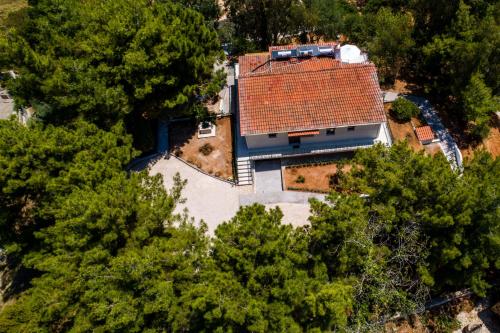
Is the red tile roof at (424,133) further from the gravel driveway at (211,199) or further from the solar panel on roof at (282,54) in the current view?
the solar panel on roof at (282,54)

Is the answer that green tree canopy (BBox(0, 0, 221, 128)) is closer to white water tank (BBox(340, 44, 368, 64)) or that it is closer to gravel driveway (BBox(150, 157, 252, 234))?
gravel driveway (BBox(150, 157, 252, 234))

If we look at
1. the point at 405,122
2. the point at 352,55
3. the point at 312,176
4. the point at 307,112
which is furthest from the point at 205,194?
the point at 405,122

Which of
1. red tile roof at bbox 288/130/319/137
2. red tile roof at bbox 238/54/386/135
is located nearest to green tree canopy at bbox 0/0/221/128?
red tile roof at bbox 238/54/386/135

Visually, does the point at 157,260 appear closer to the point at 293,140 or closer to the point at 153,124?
the point at 293,140

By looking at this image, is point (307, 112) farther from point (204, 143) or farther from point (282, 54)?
point (204, 143)

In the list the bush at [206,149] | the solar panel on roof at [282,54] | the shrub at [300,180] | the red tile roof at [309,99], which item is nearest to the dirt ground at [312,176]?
the shrub at [300,180]
